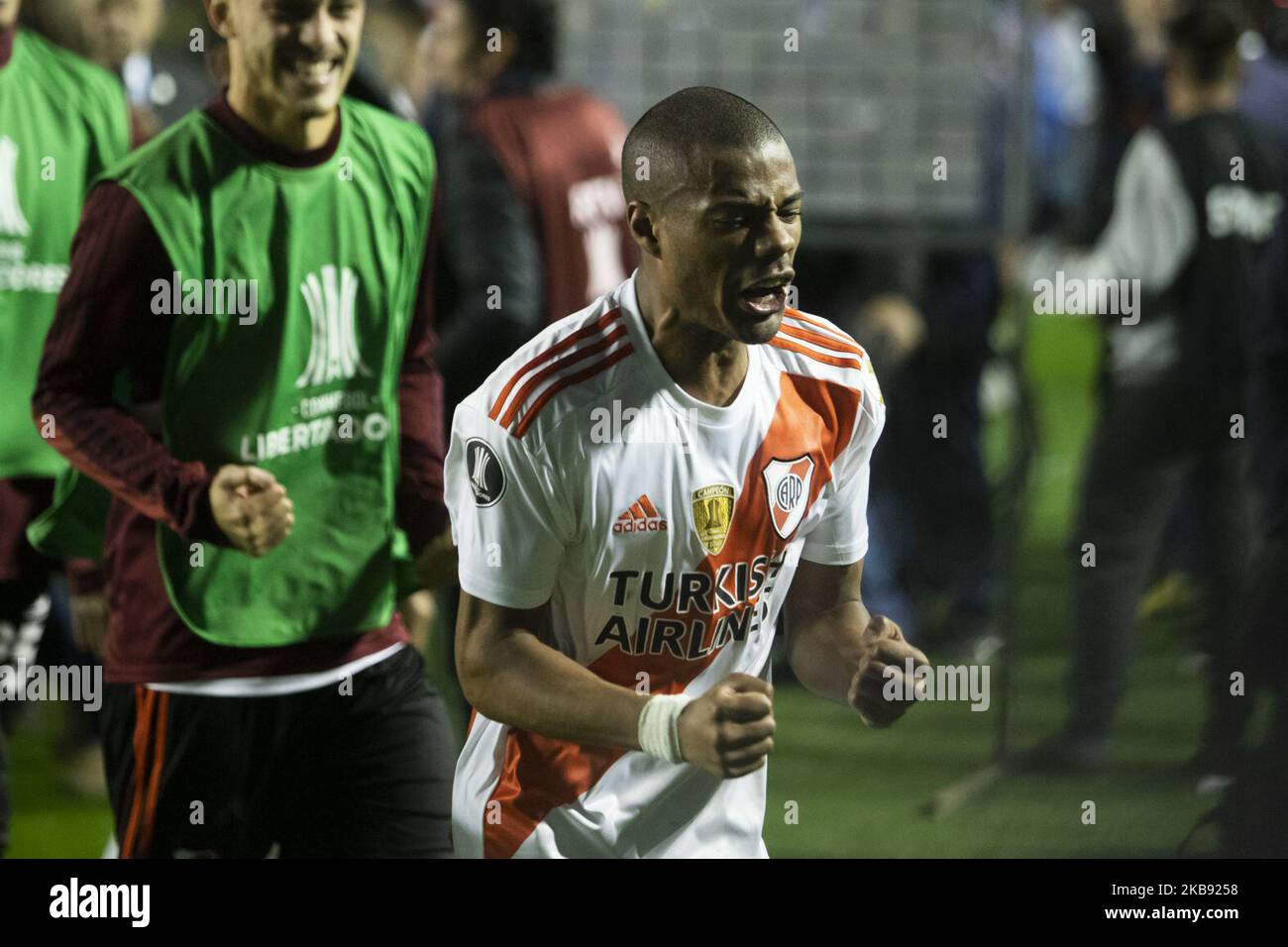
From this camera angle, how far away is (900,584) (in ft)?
14.3

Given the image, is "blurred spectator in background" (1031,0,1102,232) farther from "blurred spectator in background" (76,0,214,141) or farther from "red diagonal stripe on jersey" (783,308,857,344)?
"blurred spectator in background" (76,0,214,141)

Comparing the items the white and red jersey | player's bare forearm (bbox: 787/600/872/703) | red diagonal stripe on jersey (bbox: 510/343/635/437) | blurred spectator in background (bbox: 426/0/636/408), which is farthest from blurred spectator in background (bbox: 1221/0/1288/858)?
red diagonal stripe on jersey (bbox: 510/343/635/437)

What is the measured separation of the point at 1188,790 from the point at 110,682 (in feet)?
7.33

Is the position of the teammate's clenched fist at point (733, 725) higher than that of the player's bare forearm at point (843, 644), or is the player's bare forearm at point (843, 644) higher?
the player's bare forearm at point (843, 644)

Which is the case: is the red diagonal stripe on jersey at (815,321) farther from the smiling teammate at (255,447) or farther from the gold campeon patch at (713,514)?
the smiling teammate at (255,447)

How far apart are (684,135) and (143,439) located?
3.18ft

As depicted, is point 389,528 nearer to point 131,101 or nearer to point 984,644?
point 131,101

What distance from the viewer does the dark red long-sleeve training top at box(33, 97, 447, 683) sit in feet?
9.39

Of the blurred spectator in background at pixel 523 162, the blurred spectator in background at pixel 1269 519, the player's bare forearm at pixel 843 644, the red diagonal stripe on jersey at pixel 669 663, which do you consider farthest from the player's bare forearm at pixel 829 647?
the blurred spectator in background at pixel 1269 519

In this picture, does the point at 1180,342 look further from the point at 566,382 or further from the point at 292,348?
the point at 292,348

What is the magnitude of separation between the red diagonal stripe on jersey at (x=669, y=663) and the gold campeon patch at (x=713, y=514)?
1 cm

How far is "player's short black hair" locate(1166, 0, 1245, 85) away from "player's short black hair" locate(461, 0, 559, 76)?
59.6 inches

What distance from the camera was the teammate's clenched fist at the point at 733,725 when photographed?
2.40 meters
